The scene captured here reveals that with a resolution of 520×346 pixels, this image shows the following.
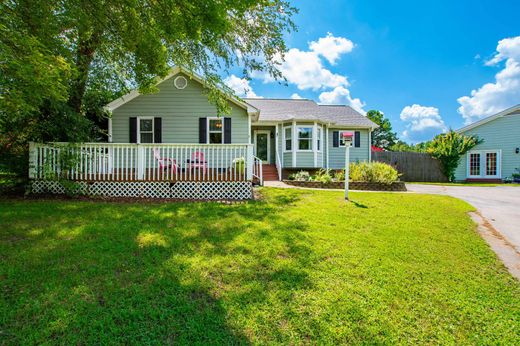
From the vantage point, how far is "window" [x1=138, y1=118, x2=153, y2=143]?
1174 centimetres

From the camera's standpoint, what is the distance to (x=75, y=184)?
23.7ft

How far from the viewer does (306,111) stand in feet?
58.5

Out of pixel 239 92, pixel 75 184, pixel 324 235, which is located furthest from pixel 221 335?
pixel 239 92

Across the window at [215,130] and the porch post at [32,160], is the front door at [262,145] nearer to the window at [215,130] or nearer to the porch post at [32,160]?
the window at [215,130]

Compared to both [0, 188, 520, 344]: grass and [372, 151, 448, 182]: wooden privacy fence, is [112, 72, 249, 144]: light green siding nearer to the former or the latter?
[0, 188, 520, 344]: grass

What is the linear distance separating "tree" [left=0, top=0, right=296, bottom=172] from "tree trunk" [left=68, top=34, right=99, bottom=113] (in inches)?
1.2

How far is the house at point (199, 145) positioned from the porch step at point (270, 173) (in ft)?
0.20

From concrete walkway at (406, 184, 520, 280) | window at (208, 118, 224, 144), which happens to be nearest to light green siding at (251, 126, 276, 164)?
window at (208, 118, 224, 144)

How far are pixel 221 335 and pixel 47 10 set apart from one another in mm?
6508

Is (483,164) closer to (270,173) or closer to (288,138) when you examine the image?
(288,138)

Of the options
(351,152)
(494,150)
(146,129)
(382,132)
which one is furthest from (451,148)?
(382,132)

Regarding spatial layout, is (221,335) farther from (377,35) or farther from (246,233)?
(377,35)

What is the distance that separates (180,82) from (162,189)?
237 inches

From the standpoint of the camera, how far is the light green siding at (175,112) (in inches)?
458
